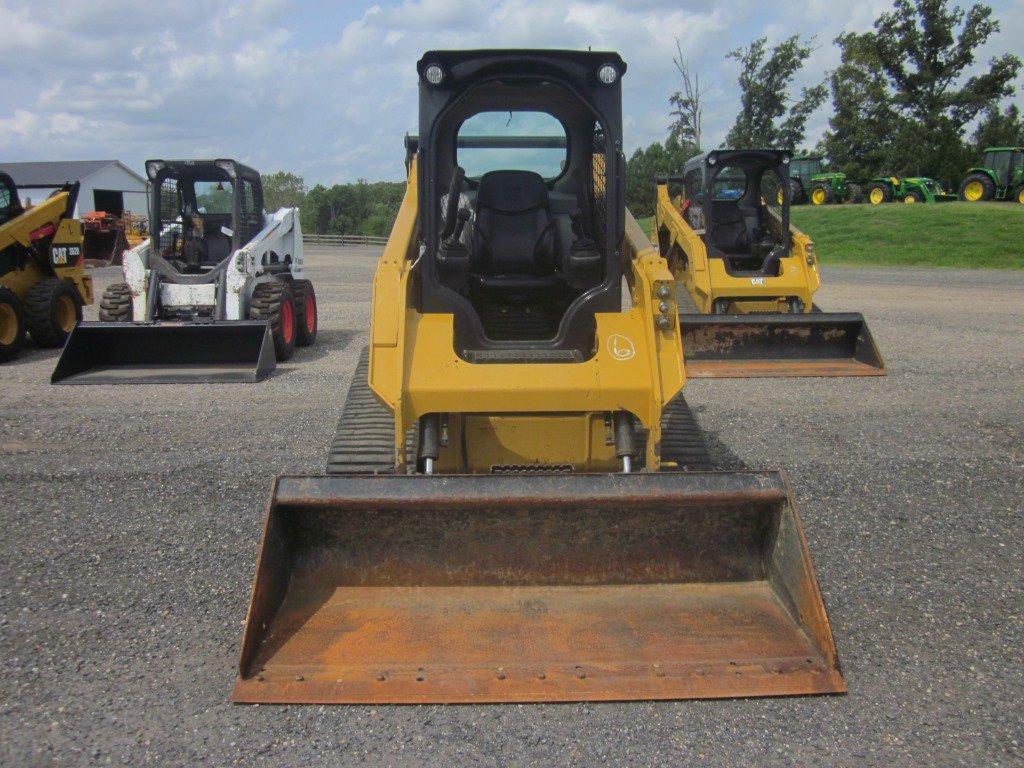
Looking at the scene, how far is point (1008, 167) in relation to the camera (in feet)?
104

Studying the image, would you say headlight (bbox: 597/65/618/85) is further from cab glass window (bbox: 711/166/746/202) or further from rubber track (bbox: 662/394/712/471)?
cab glass window (bbox: 711/166/746/202)

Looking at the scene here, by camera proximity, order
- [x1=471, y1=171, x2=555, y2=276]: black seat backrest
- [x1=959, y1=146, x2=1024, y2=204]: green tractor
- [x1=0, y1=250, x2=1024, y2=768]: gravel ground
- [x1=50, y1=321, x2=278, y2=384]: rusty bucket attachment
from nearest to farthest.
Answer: [x1=0, y1=250, x2=1024, y2=768]: gravel ground, [x1=471, y1=171, x2=555, y2=276]: black seat backrest, [x1=50, y1=321, x2=278, y2=384]: rusty bucket attachment, [x1=959, y1=146, x2=1024, y2=204]: green tractor

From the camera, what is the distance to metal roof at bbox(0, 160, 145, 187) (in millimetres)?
53938

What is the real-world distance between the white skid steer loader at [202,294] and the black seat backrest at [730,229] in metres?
5.57

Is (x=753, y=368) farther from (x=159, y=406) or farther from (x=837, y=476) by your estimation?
(x=159, y=406)

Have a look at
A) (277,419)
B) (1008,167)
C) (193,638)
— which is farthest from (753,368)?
(1008,167)

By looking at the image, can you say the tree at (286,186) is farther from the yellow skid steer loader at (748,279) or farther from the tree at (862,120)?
the yellow skid steer loader at (748,279)

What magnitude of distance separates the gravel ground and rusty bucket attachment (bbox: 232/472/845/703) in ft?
0.41

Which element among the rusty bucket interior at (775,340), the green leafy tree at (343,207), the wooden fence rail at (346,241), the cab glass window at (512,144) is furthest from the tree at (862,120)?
the cab glass window at (512,144)

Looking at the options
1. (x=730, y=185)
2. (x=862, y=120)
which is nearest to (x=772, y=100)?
(x=862, y=120)

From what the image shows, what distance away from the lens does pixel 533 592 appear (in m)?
3.41

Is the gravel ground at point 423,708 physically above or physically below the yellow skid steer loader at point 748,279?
below

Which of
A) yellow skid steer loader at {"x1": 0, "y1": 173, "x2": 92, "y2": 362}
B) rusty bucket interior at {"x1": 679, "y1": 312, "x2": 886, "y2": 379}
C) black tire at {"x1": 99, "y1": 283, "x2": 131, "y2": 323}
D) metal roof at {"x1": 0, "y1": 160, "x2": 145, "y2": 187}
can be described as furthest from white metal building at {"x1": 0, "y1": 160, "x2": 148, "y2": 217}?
rusty bucket interior at {"x1": 679, "y1": 312, "x2": 886, "y2": 379}

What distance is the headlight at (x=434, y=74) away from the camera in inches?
162
